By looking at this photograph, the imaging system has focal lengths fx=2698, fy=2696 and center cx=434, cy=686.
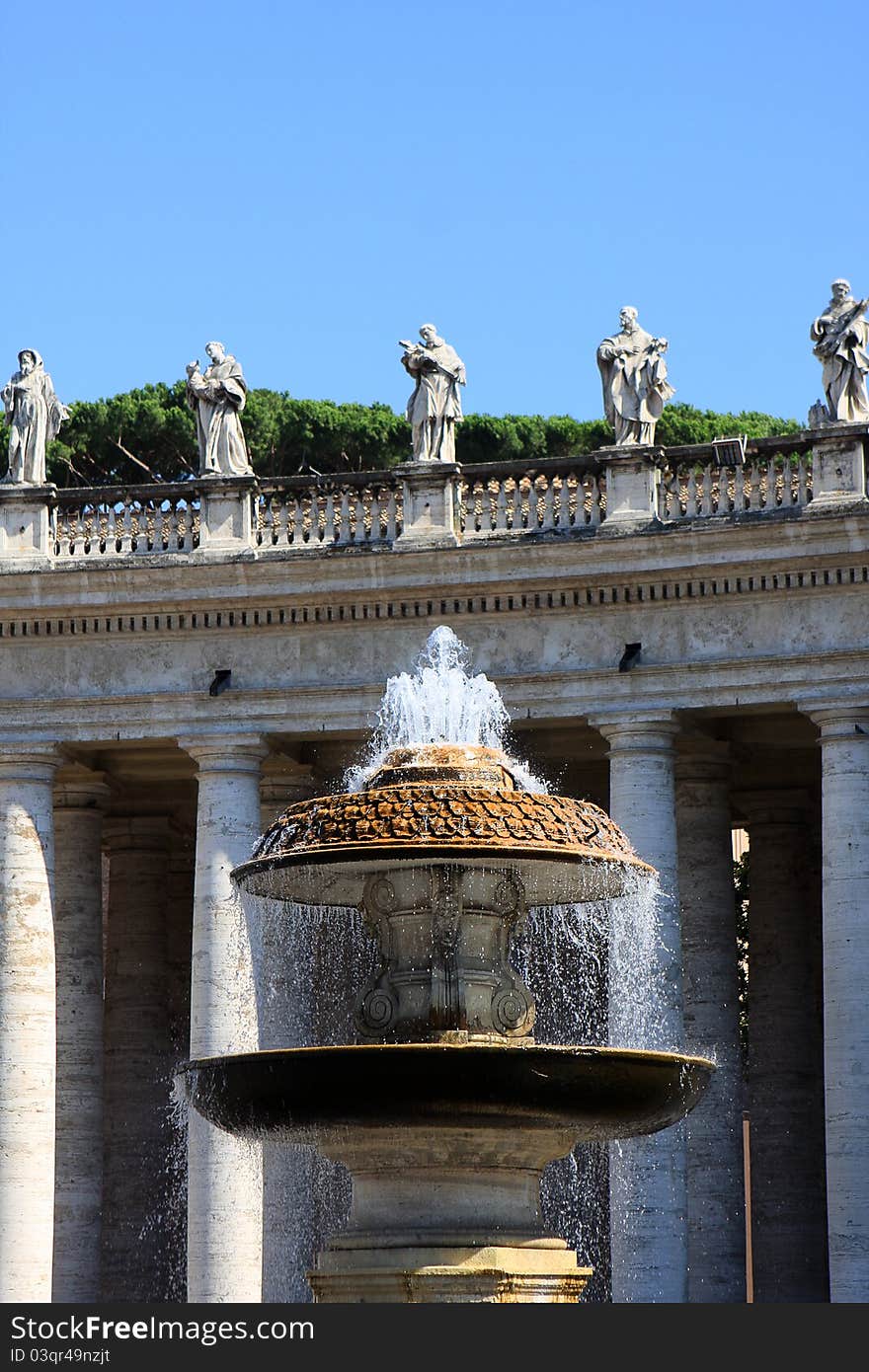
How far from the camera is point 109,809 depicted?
4888 centimetres

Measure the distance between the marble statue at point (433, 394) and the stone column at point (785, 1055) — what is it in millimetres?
8889

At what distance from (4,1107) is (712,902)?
38.1ft

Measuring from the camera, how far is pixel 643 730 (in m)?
40.6

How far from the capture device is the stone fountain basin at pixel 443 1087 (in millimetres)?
21859

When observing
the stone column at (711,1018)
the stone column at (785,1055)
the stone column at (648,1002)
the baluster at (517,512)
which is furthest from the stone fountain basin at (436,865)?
the stone column at (785,1055)

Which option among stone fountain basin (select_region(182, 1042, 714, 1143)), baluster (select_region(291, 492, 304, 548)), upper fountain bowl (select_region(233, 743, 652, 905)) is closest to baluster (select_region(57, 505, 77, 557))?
baluster (select_region(291, 492, 304, 548))

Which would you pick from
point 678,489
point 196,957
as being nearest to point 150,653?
point 196,957

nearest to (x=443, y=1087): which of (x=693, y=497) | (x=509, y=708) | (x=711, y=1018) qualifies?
(x=509, y=708)

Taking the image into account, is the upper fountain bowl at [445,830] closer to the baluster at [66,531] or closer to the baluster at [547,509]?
the baluster at [547,509]

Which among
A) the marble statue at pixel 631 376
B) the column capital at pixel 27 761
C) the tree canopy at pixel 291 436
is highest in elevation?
the tree canopy at pixel 291 436

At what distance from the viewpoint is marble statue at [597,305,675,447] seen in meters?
42.3

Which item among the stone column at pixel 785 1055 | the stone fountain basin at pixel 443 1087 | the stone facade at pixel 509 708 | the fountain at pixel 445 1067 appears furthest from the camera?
the stone column at pixel 785 1055

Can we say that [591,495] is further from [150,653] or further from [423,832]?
[423,832]

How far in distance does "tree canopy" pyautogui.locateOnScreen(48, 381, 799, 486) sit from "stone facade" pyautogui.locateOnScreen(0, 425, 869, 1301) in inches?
1256
